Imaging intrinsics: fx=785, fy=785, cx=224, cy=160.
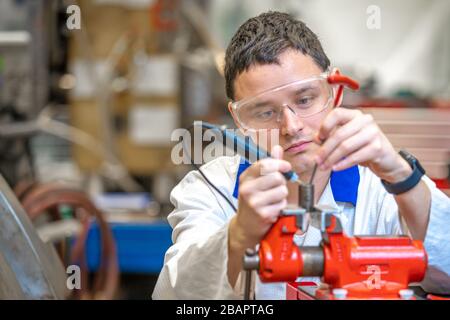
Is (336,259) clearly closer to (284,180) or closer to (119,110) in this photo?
(284,180)

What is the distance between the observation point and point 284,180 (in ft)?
3.86

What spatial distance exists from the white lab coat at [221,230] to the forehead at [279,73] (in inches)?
9.4

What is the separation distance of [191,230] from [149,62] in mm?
3704

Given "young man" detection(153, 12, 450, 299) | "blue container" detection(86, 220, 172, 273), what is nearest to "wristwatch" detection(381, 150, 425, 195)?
"young man" detection(153, 12, 450, 299)

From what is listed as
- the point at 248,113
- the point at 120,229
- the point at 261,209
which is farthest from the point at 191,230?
the point at 120,229

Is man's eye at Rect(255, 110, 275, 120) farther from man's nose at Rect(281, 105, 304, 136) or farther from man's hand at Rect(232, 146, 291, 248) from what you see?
man's hand at Rect(232, 146, 291, 248)

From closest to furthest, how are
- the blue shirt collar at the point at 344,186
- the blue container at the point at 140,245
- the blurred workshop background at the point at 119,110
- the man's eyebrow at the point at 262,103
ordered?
the man's eyebrow at the point at 262,103 → the blue shirt collar at the point at 344,186 → the blurred workshop background at the point at 119,110 → the blue container at the point at 140,245

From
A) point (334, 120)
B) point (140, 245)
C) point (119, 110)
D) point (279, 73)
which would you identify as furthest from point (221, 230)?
point (119, 110)

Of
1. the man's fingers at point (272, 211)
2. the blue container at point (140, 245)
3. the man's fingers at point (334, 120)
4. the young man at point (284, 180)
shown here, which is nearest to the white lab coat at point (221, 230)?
the young man at point (284, 180)

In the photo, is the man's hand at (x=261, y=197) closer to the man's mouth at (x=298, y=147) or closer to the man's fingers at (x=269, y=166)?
the man's fingers at (x=269, y=166)

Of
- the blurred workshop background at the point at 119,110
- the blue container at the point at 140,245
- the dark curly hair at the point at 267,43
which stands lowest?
the blue container at the point at 140,245

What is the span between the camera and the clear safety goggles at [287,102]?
55.9 inches

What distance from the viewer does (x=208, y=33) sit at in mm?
4930
